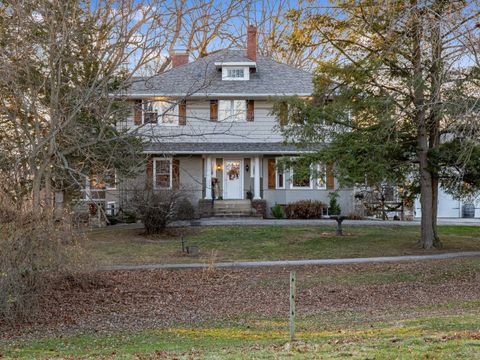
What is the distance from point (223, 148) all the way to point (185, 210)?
4.85 m

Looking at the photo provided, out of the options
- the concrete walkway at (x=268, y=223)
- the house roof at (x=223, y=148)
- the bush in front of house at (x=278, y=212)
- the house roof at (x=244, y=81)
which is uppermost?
the house roof at (x=244, y=81)

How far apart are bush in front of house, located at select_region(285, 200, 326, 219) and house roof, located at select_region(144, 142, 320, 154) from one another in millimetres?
2700

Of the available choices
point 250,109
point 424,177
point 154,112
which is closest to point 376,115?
point 424,177

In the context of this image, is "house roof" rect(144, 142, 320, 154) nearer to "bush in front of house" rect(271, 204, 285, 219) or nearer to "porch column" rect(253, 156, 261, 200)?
"porch column" rect(253, 156, 261, 200)

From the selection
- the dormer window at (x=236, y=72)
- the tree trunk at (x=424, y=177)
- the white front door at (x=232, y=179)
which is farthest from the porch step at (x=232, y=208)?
the tree trunk at (x=424, y=177)

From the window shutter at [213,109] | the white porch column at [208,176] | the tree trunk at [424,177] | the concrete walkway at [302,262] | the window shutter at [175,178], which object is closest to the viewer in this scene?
the concrete walkway at [302,262]

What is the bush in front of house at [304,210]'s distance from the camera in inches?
1112

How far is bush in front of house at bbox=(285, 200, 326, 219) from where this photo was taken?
2825 cm

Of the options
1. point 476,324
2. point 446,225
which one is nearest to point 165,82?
point 446,225

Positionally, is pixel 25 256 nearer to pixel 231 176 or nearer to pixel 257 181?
pixel 257 181

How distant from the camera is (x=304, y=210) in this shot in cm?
2828

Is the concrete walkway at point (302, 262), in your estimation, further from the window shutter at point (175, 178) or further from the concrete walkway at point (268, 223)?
the concrete walkway at point (268, 223)

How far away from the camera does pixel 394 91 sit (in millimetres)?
17797

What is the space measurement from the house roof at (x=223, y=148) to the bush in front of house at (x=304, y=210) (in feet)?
8.86
